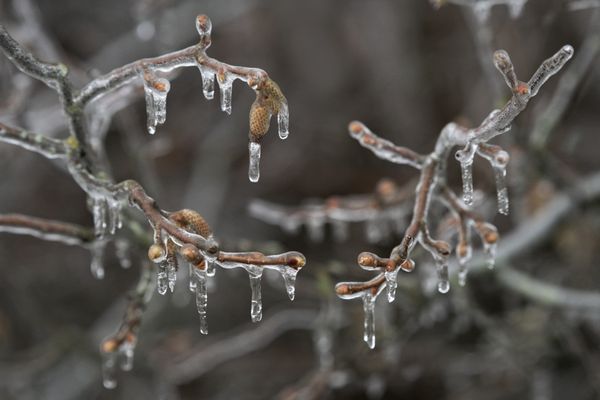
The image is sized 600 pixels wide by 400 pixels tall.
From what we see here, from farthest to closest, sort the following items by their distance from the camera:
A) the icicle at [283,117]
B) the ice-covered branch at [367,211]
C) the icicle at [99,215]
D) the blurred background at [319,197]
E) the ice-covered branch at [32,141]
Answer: the blurred background at [319,197], the ice-covered branch at [367,211], the icicle at [99,215], the ice-covered branch at [32,141], the icicle at [283,117]

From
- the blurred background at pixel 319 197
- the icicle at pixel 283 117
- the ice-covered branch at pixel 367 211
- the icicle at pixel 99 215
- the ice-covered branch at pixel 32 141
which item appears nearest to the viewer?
the icicle at pixel 283 117

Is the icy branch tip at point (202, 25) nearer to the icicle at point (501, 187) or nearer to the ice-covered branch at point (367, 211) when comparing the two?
the icicle at point (501, 187)

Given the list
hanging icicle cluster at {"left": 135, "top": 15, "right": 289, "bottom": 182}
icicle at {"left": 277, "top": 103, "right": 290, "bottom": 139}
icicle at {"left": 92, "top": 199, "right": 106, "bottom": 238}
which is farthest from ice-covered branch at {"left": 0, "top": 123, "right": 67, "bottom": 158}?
icicle at {"left": 277, "top": 103, "right": 290, "bottom": 139}

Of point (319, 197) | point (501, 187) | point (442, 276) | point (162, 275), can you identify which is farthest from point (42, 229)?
point (319, 197)

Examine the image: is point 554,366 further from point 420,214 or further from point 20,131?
point 20,131

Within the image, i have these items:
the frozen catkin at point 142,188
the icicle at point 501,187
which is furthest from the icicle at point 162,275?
the icicle at point 501,187
